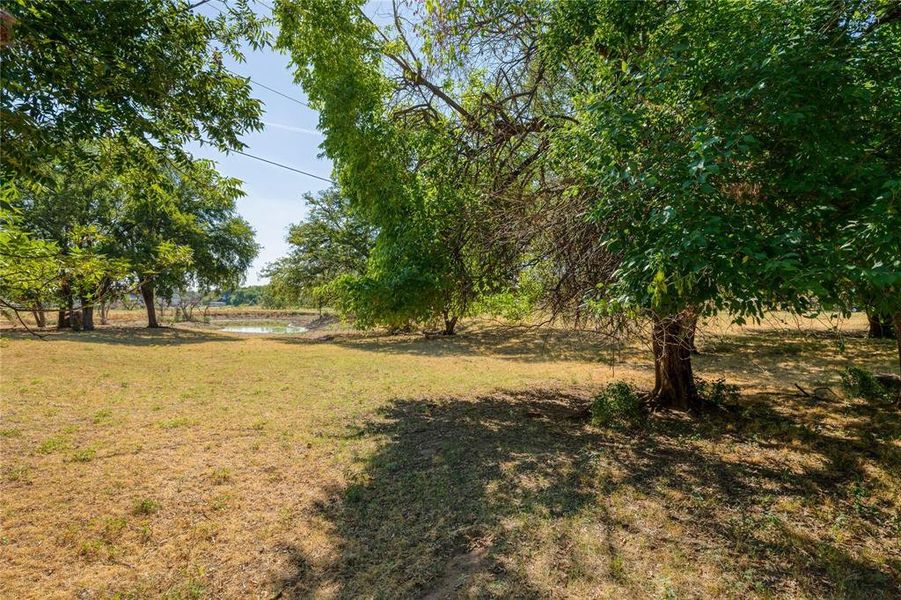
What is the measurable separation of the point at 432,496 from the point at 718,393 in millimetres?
5294

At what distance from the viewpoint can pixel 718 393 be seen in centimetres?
672

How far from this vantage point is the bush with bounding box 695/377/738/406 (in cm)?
669

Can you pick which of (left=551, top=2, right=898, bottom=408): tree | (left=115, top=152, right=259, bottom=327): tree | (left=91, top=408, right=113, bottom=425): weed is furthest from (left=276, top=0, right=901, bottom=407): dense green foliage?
(left=115, top=152, right=259, bottom=327): tree

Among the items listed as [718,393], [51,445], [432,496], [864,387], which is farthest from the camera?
[864,387]

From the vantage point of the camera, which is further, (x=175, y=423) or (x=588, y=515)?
(x=175, y=423)

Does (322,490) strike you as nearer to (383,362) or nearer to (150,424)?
(150,424)

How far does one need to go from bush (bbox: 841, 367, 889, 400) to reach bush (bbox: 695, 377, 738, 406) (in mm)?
1845

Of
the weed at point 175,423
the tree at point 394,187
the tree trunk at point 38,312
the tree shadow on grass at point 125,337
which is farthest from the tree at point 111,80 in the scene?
the tree shadow on grass at point 125,337

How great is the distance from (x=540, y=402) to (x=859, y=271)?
5858mm

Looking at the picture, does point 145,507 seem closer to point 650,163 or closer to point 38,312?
point 38,312

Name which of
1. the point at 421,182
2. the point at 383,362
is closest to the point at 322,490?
the point at 421,182

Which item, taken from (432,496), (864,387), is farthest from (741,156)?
(864,387)

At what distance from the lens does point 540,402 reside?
7625mm

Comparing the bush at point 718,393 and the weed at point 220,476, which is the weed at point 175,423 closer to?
the weed at point 220,476
